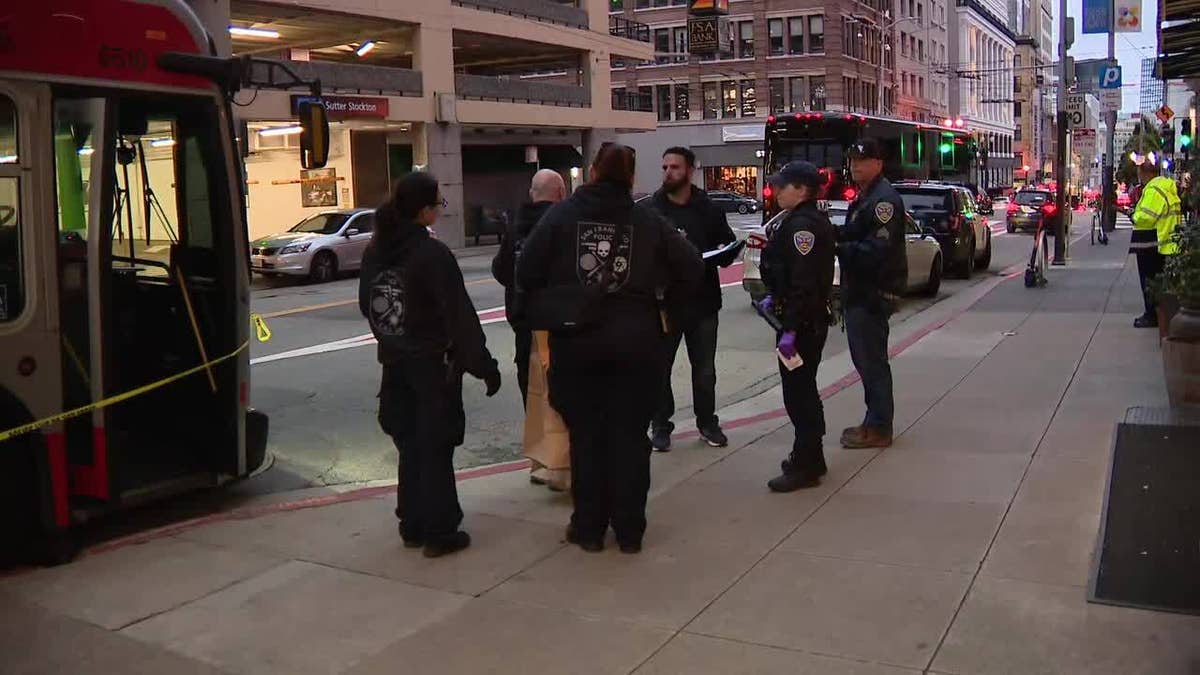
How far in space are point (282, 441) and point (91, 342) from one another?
2.92 metres

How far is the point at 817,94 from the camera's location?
200 ft

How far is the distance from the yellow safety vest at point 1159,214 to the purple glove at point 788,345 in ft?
23.2

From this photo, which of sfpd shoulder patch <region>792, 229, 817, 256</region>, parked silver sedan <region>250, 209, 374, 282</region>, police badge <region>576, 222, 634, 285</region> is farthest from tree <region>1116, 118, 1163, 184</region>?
police badge <region>576, 222, 634, 285</region>

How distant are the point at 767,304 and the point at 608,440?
1.52 meters

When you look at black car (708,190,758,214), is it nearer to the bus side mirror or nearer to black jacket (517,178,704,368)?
the bus side mirror

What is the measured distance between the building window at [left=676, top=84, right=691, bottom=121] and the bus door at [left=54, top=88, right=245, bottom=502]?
58.7m

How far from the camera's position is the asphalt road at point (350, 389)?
788cm

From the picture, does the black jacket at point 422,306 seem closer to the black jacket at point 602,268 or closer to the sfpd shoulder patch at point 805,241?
the black jacket at point 602,268

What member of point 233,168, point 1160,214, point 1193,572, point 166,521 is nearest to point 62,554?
point 166,521

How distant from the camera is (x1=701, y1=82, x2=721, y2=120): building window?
206 ft

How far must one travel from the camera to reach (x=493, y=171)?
40781mm

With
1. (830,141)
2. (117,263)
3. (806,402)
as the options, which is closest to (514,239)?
(806,402)

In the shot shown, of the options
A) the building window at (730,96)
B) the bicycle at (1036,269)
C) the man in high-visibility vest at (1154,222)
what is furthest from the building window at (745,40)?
the man in high-visibility vest at (1154,222)

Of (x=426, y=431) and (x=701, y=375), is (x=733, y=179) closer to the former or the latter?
(x=701, y=375)
